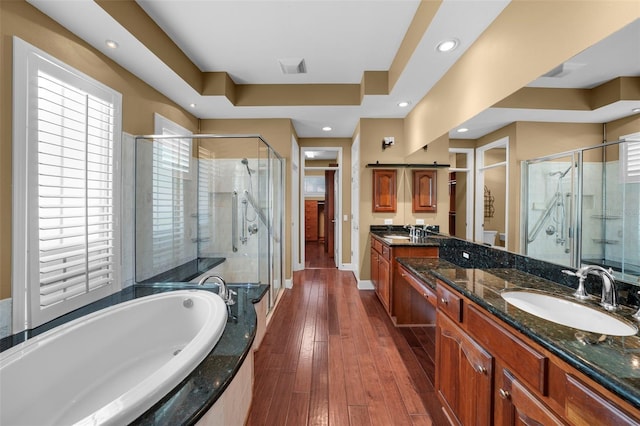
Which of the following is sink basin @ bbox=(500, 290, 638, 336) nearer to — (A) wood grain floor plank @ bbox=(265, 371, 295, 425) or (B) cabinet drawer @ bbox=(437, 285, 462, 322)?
(B) cabinet drawer @ bbox=(437, 285, 462, 322)

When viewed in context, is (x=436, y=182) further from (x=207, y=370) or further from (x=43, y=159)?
(x=43, y=159)

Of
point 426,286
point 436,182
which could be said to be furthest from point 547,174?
point 436,182

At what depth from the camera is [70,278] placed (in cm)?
172

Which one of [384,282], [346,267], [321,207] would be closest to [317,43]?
[384,282]

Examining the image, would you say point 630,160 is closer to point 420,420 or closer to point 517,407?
point 517,407

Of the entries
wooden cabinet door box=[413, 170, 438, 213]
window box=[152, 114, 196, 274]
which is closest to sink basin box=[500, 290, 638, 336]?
wooden cabinet door box=[413, 170, 438, 213]

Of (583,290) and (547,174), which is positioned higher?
(547,174)

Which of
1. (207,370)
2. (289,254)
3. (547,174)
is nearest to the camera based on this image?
(207,370)

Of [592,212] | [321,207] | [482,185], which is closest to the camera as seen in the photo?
[592,212]

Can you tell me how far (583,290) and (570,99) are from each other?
0.92 meters

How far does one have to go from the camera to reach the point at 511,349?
3.17ft

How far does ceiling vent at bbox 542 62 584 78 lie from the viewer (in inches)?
47.6

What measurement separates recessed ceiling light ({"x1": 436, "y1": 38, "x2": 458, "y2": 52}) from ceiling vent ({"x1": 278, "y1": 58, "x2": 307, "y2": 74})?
1419 mm

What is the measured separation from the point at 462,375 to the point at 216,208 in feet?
8.99
